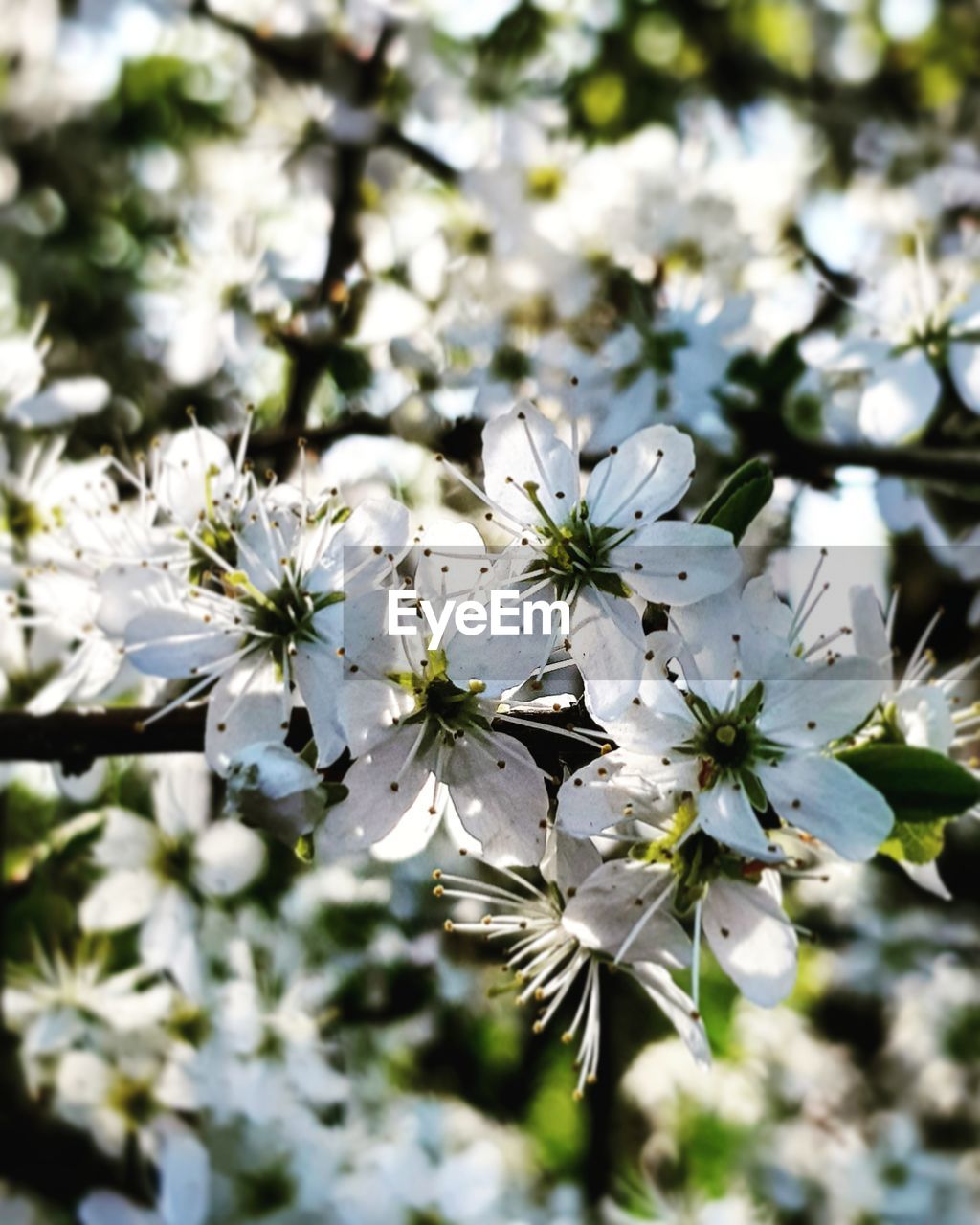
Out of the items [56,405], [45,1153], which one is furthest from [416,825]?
[45,1153]

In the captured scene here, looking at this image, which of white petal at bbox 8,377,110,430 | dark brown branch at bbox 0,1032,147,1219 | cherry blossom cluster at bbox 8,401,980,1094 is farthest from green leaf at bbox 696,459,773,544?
dark brown branch at bbox 0,1032,147,1219

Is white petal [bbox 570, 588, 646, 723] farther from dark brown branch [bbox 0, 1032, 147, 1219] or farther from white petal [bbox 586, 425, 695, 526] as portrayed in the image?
dark brown branch [bbox 0, 1032, 147, 1219]

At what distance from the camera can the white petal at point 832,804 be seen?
0.66 metres

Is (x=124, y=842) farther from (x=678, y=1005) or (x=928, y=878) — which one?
(x=928, y=878)

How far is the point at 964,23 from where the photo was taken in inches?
103

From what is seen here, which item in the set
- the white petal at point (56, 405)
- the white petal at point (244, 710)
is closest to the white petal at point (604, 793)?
the white petal at point (244, 710)

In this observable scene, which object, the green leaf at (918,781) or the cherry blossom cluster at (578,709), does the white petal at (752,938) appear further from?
the green leaf at (918,781)

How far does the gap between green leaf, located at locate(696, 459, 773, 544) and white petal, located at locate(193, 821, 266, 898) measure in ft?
2.85

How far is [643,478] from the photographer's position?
796 millimetres

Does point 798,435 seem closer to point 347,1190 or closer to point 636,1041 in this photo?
point 636,1041

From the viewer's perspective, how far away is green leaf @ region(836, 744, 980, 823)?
2.22ft

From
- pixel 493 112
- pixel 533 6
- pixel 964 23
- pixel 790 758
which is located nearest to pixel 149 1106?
pixel 790 758

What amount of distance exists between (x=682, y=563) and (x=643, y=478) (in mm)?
98

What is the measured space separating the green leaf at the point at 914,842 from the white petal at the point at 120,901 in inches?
38.0
